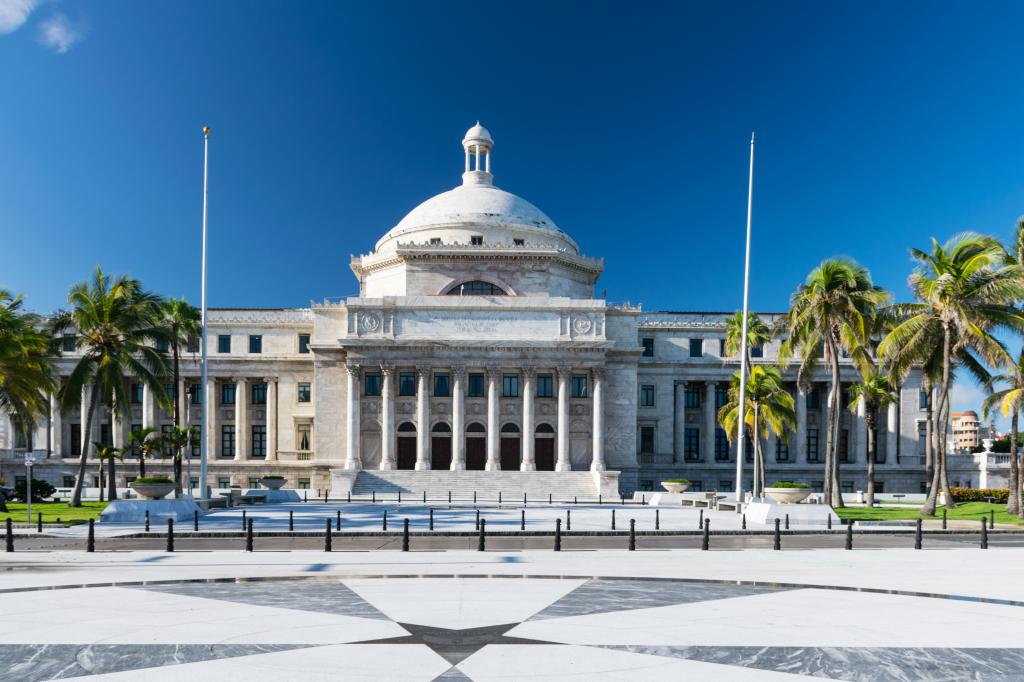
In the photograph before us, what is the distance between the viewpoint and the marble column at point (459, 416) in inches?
2427

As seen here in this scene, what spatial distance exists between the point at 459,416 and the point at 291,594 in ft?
152

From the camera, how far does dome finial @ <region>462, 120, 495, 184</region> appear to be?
79.1 meters

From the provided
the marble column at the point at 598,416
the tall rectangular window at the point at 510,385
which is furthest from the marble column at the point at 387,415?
the marble column at the point at 598,416

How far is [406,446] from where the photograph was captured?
64.1m

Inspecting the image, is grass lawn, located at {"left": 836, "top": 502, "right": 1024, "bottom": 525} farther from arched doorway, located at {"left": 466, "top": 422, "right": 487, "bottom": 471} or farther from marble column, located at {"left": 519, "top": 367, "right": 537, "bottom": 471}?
arched doorway, located at {"left": 466, "top": 422, "right": 487, "bottom": 471}

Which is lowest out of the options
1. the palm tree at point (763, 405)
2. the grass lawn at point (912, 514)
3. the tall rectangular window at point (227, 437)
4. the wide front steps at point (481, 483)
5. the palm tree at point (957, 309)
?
the wide front steps at point (481, 483)

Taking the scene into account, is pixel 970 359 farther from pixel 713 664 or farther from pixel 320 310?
pixel 320 310

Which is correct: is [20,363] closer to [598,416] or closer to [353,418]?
[353,418]

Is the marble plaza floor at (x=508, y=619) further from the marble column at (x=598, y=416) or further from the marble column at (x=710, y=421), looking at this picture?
the marble column at (x=710, y=421)

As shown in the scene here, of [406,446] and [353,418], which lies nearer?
[353,418]

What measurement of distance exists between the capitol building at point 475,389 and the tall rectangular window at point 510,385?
0.11 m

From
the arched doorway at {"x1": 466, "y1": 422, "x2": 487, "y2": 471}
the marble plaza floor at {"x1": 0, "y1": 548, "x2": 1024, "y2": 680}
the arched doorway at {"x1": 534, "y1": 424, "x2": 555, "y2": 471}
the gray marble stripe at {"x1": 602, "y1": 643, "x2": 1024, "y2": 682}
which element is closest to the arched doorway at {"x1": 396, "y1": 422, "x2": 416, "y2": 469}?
the arched doorway at {"x1": 466, "y1": 422, "x2": 487, "y2": 471}

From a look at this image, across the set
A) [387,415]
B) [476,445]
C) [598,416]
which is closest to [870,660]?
[598,416]

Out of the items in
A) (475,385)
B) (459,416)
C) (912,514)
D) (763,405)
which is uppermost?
(475,385)
